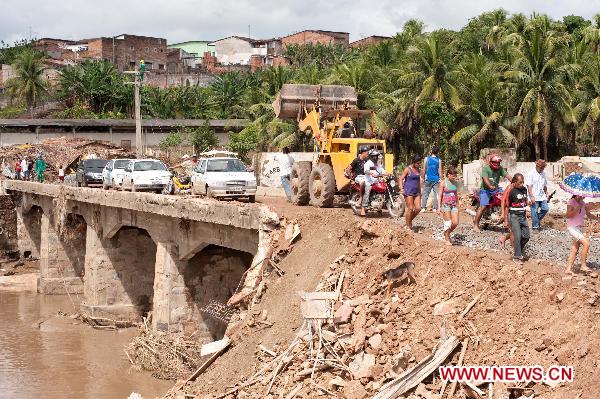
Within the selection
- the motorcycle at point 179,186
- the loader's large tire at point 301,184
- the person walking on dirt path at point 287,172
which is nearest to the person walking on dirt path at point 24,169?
the motorcycle at point 179,186

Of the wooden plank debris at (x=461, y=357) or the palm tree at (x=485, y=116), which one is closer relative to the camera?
the wooden plank debris at (x=461, y=357)

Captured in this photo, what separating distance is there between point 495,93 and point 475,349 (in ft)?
99.3

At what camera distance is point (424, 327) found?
10453 millimetres

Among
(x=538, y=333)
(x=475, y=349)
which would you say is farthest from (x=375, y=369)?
(x=538, y=333)

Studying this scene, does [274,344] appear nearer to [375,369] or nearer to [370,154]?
[375,369]

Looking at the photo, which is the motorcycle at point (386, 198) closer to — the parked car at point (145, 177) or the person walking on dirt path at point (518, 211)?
the person walking on dirt path at point (518, 211)

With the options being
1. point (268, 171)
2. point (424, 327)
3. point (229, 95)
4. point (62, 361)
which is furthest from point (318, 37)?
point (424, 327)

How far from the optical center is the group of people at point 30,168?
133ft

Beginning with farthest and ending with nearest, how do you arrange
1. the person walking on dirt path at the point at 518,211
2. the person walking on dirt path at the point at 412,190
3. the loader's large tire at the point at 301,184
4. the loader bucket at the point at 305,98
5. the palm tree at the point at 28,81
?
the palm tree at the point at 28,81 < the loader bucket at the point at 305,98 < the loader's large tire at the point at 301,184 < the person walking on dirt path at the point at 412,190 < the person walking on dirt path at the point at 518,211

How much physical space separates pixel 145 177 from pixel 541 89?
19.4 m

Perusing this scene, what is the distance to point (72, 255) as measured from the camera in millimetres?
33438

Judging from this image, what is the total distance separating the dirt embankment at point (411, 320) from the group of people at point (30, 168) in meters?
29.3

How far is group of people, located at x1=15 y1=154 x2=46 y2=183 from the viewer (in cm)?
4066

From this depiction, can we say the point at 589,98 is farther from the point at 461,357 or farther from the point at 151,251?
the point at 461,357
